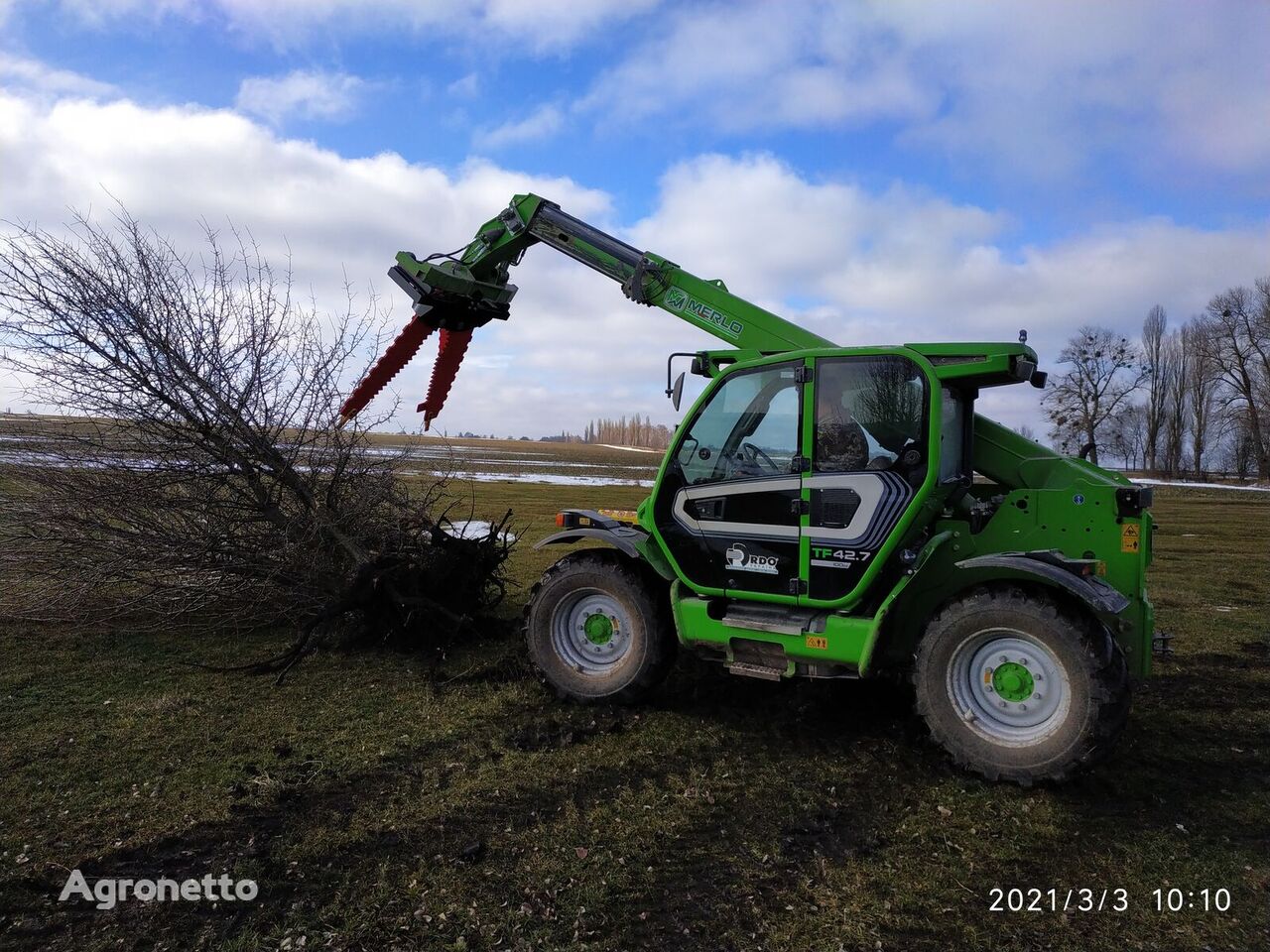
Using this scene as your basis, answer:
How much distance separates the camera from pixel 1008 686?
4090mm

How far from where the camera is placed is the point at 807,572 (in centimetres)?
454

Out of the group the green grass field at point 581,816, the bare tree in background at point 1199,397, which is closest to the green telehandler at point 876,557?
the green grass field at point 581,816

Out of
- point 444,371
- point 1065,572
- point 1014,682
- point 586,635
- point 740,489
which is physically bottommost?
point 586,635

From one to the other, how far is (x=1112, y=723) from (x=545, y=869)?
272 centimetres

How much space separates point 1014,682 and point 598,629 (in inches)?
101

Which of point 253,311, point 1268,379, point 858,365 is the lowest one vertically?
point 858,365

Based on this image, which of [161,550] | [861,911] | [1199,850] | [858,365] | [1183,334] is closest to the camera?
[861,911]

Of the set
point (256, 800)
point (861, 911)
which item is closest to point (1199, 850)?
point (861, 911)

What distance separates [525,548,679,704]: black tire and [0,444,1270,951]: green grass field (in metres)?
0.20

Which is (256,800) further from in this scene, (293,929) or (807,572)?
(807,572)

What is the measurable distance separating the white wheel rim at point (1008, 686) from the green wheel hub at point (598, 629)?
2.20 metres

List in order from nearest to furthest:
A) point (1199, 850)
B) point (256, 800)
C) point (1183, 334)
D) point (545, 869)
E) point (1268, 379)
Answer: point (545, 869)
point (1199, 850)
point (256, 800)
point (1268, 379)
point (1183, 334)

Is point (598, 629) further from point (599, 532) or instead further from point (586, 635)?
point (599, 532)

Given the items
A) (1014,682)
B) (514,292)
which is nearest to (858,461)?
(1014,682)
